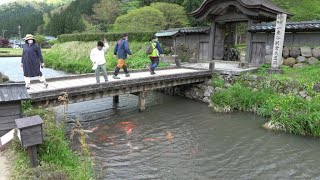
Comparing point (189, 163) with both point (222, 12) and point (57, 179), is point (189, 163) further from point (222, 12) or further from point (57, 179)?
point (222, 12)

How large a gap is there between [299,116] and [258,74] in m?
4.58

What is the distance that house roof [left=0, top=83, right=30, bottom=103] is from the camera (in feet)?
23.6

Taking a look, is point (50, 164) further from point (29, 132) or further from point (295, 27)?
point (295, 27)

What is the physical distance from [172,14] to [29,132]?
107 ft

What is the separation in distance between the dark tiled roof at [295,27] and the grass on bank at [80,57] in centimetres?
725

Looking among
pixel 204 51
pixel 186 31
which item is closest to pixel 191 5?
pixel 186 31

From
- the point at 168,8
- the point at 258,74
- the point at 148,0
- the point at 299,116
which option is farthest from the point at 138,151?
the point at 148,0

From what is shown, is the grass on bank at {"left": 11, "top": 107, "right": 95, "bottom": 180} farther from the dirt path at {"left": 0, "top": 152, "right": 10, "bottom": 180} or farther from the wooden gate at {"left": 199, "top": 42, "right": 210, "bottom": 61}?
the wooden gate at {"left": 199, "top": 42, "right": 210, "bottom": 61}

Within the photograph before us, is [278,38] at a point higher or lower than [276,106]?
higher

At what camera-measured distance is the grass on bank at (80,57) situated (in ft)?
82.7

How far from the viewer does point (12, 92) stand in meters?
7.43

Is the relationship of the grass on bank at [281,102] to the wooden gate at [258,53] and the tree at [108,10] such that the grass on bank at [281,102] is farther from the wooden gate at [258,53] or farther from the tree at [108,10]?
the tree at [108,10]

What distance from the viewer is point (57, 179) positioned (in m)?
5.25

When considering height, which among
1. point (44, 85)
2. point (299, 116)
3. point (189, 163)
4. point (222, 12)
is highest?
point (222, 12)
